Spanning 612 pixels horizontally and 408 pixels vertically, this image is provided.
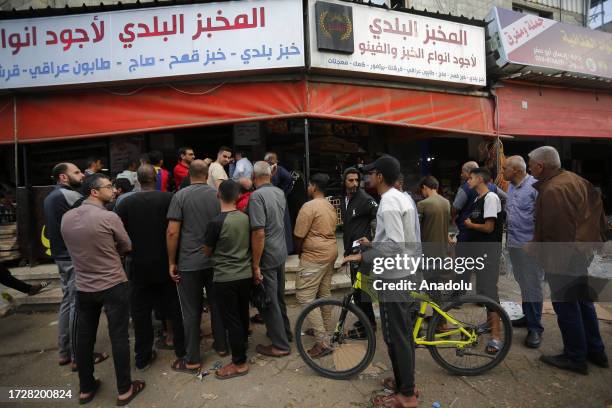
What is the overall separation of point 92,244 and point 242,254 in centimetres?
124

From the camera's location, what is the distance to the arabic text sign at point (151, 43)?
539 cm

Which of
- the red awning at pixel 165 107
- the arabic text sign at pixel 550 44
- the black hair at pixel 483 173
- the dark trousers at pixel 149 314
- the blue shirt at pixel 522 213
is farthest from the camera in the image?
the arabic text sign at pixel 550 44

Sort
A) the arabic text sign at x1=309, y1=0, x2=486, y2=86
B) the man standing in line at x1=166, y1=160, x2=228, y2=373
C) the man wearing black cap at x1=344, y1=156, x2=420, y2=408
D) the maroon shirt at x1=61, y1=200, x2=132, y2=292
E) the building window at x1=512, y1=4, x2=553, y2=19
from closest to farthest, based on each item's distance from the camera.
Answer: the man wearing black cap at x1=344, y1=156, x2=420, y2=408
the maroon shirt at x1=61, y1=200, x2=132, y2=292
the man standing in line at x1=166, y1=160, x2=228, y2=373
the arabic text sign at x1=309, y1=0, x2=486, y2=86
the building window at x1=512, y1=4, x2=553, y2=19

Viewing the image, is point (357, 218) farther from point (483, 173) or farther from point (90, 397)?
point (90, 397)

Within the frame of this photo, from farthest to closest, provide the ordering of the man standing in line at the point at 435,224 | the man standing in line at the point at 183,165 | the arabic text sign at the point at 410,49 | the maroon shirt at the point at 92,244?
the arabic text sign at the point at 410,49
the man standing in line at the point at 183,165
the man standing in line at the point at 435,224
the maroon shirt at the point at 92,244

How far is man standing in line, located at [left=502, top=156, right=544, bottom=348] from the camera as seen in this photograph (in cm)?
367

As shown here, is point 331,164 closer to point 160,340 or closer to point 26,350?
point 160,340

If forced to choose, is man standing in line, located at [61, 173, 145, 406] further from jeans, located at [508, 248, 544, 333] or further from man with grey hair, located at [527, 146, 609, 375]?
jeans, located at [508, 248, 544, 333]

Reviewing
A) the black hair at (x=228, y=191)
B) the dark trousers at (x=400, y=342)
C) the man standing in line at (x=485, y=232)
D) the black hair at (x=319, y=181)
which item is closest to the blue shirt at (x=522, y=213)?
the man standing in line at (x=485, y=232)

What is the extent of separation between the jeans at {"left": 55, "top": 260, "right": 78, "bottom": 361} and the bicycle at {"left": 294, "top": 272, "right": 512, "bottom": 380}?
2246 mm

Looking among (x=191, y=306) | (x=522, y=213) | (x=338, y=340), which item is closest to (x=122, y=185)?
(x=191, y=306)

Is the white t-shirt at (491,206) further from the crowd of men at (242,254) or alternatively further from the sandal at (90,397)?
the sandal at (90,397)

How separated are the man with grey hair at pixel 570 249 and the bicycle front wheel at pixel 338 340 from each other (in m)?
1.80

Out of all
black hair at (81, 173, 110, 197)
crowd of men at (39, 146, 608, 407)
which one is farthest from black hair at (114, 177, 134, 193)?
black hair at (81, 173, 110, 197)
